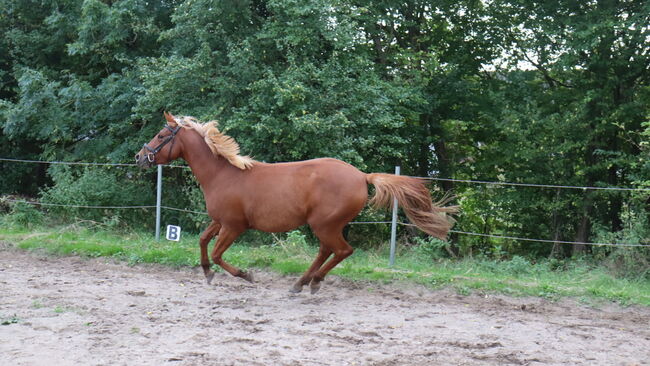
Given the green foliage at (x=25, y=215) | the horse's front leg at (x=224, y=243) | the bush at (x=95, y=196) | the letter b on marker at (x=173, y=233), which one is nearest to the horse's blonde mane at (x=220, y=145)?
the horse's front leg at (x=224, y=243)

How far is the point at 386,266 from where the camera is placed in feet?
28.4

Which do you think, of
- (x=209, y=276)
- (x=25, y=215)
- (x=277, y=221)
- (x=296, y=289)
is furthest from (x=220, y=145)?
(x=25, y=215)

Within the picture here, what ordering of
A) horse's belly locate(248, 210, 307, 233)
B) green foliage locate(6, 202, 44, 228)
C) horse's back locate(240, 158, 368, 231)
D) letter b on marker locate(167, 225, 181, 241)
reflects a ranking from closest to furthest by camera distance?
horse's back locate(240, 158, 368, 231), horse's belly locate(248, 210, 307, 233), letter b on marker locate(167, 225, 181, 241), green foliage locate(6, 202, 44, 228)

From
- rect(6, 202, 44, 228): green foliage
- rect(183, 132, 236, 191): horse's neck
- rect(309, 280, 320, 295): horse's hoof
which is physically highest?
rect(183, 132, 236, 191): horse's neck

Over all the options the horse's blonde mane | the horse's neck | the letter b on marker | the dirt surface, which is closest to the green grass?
the letter b on marker

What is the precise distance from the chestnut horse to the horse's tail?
0.01 m

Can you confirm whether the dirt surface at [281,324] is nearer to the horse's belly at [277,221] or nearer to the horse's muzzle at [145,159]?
the horse's belly at [277,221]

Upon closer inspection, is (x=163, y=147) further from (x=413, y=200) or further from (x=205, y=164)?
(x=413, y=200)

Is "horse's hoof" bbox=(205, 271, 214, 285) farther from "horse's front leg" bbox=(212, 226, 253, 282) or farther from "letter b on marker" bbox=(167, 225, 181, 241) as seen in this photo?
"letter b on marker" bbox=(167, 225, 181, 241)

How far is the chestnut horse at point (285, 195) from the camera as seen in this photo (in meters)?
7.09

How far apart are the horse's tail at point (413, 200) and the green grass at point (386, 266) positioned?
0.78 meters

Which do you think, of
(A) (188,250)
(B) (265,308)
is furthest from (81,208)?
(B) (265,308)

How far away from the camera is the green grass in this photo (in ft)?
24.7

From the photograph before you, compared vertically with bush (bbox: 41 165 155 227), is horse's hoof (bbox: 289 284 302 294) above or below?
below
